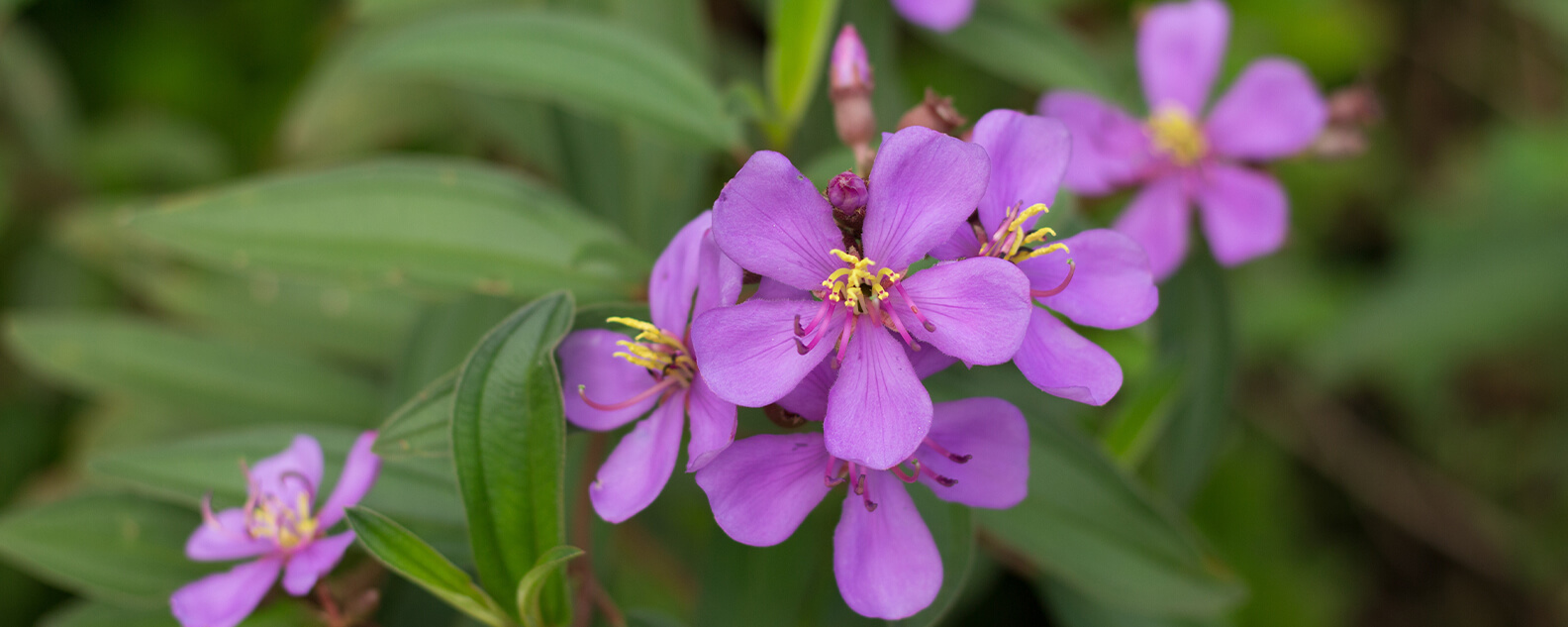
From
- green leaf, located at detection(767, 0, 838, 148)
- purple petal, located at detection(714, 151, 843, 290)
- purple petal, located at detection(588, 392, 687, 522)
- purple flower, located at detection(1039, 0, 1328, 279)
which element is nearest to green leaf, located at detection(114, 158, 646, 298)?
green leaf, located at detection(767, 0, 838, 148)

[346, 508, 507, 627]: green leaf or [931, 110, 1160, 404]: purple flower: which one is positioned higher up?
[931, 110, 1160, 404]: purple flower

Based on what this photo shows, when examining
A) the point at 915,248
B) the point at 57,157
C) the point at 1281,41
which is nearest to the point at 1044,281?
the point at 915,248

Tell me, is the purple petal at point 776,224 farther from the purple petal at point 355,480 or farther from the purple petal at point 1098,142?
the purple petal at point 1098,142

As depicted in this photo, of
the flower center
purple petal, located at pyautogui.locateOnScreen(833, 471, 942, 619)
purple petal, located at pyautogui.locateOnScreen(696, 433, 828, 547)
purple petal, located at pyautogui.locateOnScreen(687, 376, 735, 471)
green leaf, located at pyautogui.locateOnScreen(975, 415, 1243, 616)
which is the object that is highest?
the flower center

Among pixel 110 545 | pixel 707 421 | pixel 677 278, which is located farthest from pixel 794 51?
pixel 110 545

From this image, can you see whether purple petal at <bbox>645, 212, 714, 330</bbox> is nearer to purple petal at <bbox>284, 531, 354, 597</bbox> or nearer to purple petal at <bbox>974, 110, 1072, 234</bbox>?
purple petal at <bbox>974, 110, 1072, 234</bbox>

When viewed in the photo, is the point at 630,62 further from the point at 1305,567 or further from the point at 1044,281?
the point at 1305,567
